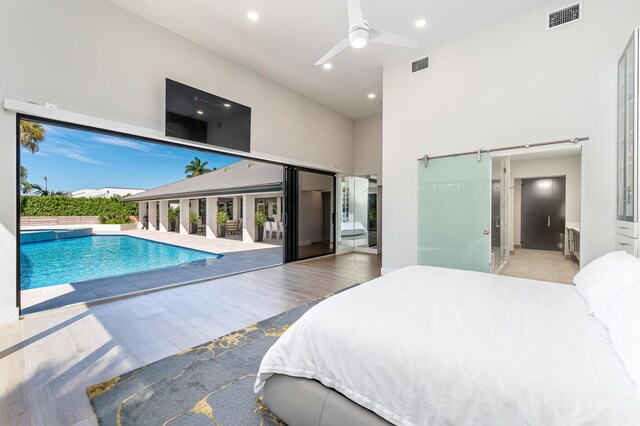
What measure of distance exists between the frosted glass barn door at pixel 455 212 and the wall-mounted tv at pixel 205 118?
343 centimetres

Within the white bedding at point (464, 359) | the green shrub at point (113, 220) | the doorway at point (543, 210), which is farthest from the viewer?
the green shrub at point (113, 220)

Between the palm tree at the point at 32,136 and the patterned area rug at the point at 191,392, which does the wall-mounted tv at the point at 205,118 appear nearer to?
the palm tree at the point at 32,136

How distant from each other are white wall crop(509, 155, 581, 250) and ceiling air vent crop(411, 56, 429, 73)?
3.92 meters

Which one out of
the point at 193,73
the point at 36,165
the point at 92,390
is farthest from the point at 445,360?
the point at 36,165

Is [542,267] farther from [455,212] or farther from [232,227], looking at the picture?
[232,227]

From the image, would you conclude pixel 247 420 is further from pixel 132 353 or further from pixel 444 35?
pixel 444 35

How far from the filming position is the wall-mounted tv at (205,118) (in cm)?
408

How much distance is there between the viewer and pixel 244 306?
3.46 meters

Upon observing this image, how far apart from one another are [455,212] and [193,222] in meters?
11.8

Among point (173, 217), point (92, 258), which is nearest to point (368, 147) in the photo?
point (92, 258)

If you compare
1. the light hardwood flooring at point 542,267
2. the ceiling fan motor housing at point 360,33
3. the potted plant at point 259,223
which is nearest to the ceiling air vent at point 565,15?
the ceiling fan motor housing at point 360,33

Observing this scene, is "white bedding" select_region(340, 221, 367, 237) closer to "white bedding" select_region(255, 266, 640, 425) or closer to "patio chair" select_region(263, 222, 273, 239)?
"patio chair" select_region(263, 222, 273, 239)

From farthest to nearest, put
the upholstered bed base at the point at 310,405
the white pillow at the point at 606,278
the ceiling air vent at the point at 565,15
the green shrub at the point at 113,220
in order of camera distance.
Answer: the green shrub at the point at 113,220
the ceiling air vent at the point at 565,15
the white pillow at the point at 606,278
the upholstered bed base at the point at 310,405

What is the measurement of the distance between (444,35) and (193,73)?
4231mm
